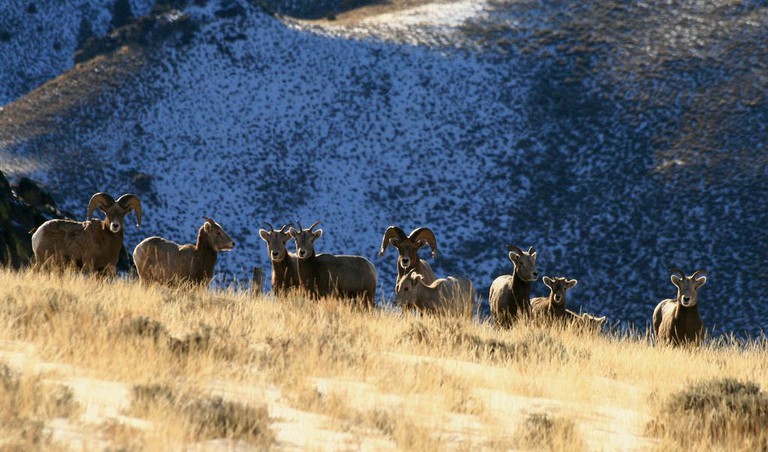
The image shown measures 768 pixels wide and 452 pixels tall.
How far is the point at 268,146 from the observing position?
169 feet

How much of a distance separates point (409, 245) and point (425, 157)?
33.6 metres

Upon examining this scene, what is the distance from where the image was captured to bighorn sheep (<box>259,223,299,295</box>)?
49.7 feet

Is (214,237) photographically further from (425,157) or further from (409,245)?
(425,157)

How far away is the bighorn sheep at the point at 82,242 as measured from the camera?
15062mm

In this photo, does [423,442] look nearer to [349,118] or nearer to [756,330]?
[756,330]

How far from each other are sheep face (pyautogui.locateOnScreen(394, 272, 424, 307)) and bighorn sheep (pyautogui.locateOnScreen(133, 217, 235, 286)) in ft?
8.55

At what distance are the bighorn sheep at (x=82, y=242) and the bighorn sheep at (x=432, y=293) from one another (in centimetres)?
426

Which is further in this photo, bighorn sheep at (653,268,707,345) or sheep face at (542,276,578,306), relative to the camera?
sheep face at (542,276,578,306)

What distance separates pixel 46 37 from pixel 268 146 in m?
45.0

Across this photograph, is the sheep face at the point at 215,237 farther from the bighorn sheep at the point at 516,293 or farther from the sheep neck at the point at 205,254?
the bighorn sheep at the point at 516,293

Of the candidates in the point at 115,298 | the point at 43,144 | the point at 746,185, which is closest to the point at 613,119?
the point at 746,185

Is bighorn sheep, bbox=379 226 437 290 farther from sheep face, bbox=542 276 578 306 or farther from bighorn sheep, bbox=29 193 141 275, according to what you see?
bighorn sheep, bbox=29 193 141 275

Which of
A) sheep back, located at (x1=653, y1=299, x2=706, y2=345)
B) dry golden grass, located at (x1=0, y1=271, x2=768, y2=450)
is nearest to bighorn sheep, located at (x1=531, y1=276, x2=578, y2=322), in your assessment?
sheep back, located at (x1=653, y1=299, x2=706, y2=345)

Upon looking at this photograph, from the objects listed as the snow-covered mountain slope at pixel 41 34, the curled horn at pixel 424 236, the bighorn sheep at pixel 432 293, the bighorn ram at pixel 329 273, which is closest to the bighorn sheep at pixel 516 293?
the bighorn sheep at pixel 432 293
